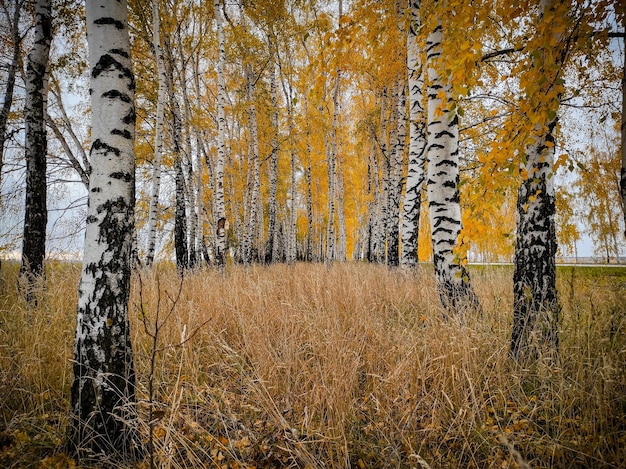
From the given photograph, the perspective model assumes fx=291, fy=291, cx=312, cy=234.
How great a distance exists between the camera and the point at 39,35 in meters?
4.36

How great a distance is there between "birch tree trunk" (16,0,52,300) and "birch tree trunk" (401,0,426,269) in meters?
5.38

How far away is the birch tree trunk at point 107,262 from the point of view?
176cm

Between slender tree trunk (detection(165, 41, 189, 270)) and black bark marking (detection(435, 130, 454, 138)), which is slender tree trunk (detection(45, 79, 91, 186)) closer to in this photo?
slender tree trunk (detection(165, 41, 189, 270))

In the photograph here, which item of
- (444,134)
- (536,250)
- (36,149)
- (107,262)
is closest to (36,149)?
(36,149)

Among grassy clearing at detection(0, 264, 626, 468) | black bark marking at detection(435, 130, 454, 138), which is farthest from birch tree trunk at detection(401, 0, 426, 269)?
grassy clearing at detection(0, 264, 626, 468)

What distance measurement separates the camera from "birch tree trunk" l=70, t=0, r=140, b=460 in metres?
1.76

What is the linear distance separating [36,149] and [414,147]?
20.9 ft

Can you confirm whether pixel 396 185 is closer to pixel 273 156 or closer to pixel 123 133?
pixel 273 156

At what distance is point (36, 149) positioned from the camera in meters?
4.71

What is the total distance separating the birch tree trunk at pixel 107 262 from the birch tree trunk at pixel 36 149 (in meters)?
3.75

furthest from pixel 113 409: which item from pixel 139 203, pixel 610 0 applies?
pixel 139 203

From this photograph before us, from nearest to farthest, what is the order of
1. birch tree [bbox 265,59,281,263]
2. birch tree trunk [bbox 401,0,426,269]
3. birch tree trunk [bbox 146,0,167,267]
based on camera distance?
birch tree trunk [bbox 401,0,426,269]
birch tree trunk [bbox 146,0,167,267]
birch tree [bbox 265,59,281,263]

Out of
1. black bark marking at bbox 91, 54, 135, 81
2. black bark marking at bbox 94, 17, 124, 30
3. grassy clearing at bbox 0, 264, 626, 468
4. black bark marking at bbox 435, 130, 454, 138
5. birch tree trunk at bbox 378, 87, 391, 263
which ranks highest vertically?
birch tree trunk at bbox 378, 87, 391, 263

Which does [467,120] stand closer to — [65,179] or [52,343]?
[52,343]
